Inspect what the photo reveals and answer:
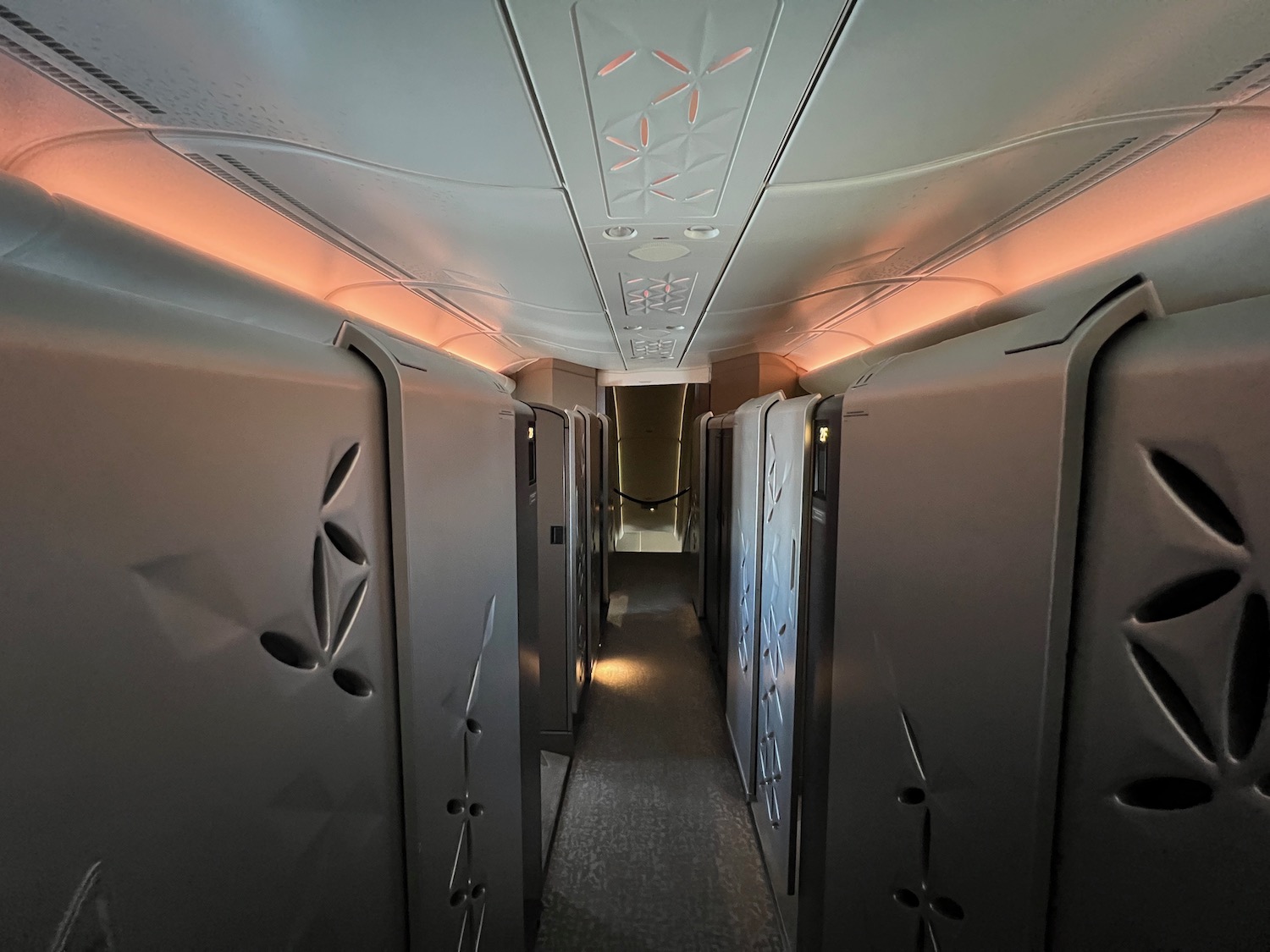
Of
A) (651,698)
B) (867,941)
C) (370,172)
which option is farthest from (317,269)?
(651,698)

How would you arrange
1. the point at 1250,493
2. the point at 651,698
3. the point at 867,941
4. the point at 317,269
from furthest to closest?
1. the point at 651,698
2. the point at 317,269
3. the point at 867,941
4. the point at 1250,493

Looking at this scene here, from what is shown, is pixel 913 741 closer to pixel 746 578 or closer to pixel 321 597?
pixel 321 597

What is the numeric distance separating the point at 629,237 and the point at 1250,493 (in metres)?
1.57

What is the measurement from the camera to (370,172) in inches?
48.1

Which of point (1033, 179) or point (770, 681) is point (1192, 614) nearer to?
point (1033, 179)

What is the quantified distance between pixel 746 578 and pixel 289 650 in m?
2.38

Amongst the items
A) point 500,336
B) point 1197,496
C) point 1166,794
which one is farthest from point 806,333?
point 1166,794

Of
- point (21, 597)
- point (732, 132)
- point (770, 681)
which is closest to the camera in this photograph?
point (21, 597)

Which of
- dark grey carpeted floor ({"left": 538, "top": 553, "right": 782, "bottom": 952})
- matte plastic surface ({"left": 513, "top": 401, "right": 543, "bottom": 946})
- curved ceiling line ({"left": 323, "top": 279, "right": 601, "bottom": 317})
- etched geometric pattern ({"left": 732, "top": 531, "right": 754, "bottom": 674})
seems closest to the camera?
matte plastic surface ({"left": 513, "top": 401, "right": 543, "bottom": 946})

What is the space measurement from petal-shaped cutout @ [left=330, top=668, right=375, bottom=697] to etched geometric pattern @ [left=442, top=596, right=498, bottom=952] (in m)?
0.26

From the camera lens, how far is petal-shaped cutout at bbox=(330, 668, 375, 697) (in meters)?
0.74

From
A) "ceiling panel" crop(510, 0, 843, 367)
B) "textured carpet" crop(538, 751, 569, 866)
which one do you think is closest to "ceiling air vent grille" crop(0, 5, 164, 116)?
"ceiling panel" crop(510, 0, 843, 367)

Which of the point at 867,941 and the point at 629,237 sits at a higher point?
the point at 629,237

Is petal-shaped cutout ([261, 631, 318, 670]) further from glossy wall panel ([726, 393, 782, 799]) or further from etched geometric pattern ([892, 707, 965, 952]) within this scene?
glossy wall panel ([726, 393, 782, 799])
